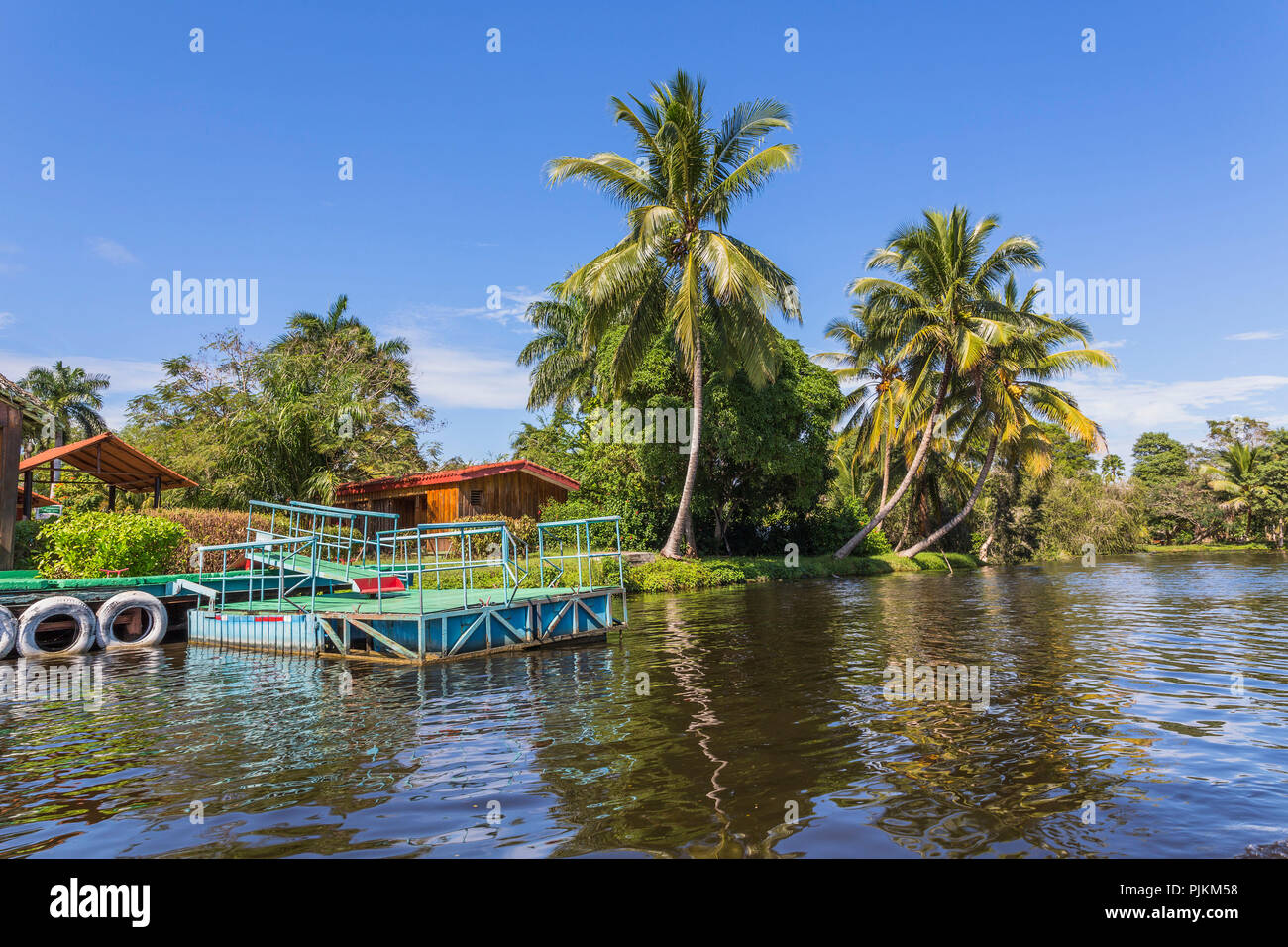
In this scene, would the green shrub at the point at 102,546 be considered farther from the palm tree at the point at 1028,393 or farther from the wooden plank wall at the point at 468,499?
the palm tree at the point at 1028,393

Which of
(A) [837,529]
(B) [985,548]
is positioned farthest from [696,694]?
(B) [985,548]

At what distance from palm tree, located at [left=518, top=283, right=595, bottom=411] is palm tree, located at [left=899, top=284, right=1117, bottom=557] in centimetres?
A: 1862

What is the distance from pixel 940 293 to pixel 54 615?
34052 mm

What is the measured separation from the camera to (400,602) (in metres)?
15.2

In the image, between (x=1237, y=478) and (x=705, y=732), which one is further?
(x=1237, y=478)

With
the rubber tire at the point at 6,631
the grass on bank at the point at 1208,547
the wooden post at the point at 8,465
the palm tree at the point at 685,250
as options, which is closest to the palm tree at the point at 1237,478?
the grass on bank at the point at 1208,547

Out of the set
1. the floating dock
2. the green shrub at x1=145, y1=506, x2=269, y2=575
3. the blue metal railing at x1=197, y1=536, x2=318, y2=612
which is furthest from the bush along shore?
the green shrub at x1=145, y1=506, x2=269, y2=575

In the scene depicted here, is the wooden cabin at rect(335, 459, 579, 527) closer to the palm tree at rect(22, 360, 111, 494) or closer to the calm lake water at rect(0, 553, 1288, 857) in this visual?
the calm lake water at rect(0, 553, 1288, 857)

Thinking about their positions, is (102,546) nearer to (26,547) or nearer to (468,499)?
(26,547)

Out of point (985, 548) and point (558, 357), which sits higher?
point (558, 357)

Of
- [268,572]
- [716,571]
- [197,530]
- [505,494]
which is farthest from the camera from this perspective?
[505,494]

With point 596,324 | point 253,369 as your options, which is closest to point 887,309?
point 596,324

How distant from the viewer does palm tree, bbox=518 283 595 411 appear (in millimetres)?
37969
